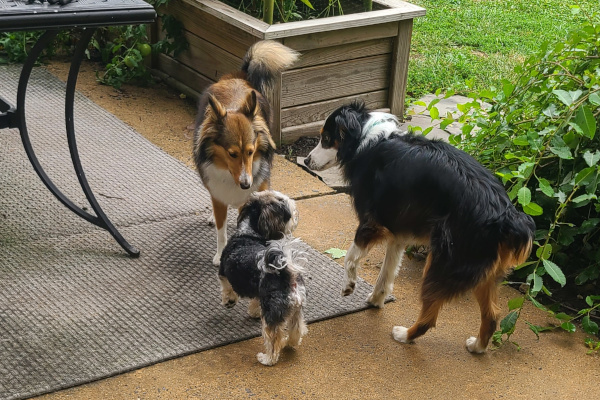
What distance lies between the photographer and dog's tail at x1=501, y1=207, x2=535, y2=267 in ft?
10.4

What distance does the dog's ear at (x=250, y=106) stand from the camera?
391cm

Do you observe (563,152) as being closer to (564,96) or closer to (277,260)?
(564,96)

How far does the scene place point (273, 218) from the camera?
354 cm

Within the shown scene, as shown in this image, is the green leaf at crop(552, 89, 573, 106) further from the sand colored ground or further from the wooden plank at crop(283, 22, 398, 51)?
the wooden plank at crop(283, 22, 398, 51)

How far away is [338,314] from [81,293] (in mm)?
1327

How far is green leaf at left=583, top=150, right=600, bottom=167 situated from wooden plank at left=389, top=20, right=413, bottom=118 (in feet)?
7.88

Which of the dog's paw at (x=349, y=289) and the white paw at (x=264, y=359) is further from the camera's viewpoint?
the dog's paw at (x=349, y=289)

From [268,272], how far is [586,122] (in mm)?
1766

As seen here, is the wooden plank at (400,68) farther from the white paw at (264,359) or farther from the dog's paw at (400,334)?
the white paw at (264,359)

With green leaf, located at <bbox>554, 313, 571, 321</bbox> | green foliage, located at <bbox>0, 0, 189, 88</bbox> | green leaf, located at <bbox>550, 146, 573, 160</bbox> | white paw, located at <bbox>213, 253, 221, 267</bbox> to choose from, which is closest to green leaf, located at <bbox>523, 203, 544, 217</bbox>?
green leaf, located at <bbox>550, 146, 573, 160</bbox>

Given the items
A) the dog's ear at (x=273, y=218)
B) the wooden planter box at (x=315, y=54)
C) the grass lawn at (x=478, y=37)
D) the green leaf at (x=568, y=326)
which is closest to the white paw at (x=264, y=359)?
the dog's ear at (x=273, y=218)

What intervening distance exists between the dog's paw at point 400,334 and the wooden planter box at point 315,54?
7.71 feet

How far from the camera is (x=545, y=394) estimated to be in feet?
11.0

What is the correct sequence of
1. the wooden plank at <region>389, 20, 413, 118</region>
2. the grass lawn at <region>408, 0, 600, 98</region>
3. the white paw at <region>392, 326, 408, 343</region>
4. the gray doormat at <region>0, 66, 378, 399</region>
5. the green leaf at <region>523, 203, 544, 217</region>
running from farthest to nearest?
the grass lawn at <region>408, 0, 600, 98</region> → the wooden plank at <region>389, 20, 413, 118</region> → the white paw at <region>392, 326, 408, 343</region> → the green leaf at <region>523, 203, 544, 217</region> → the gray doormat at <region>0, 66, 378, 399</region>
